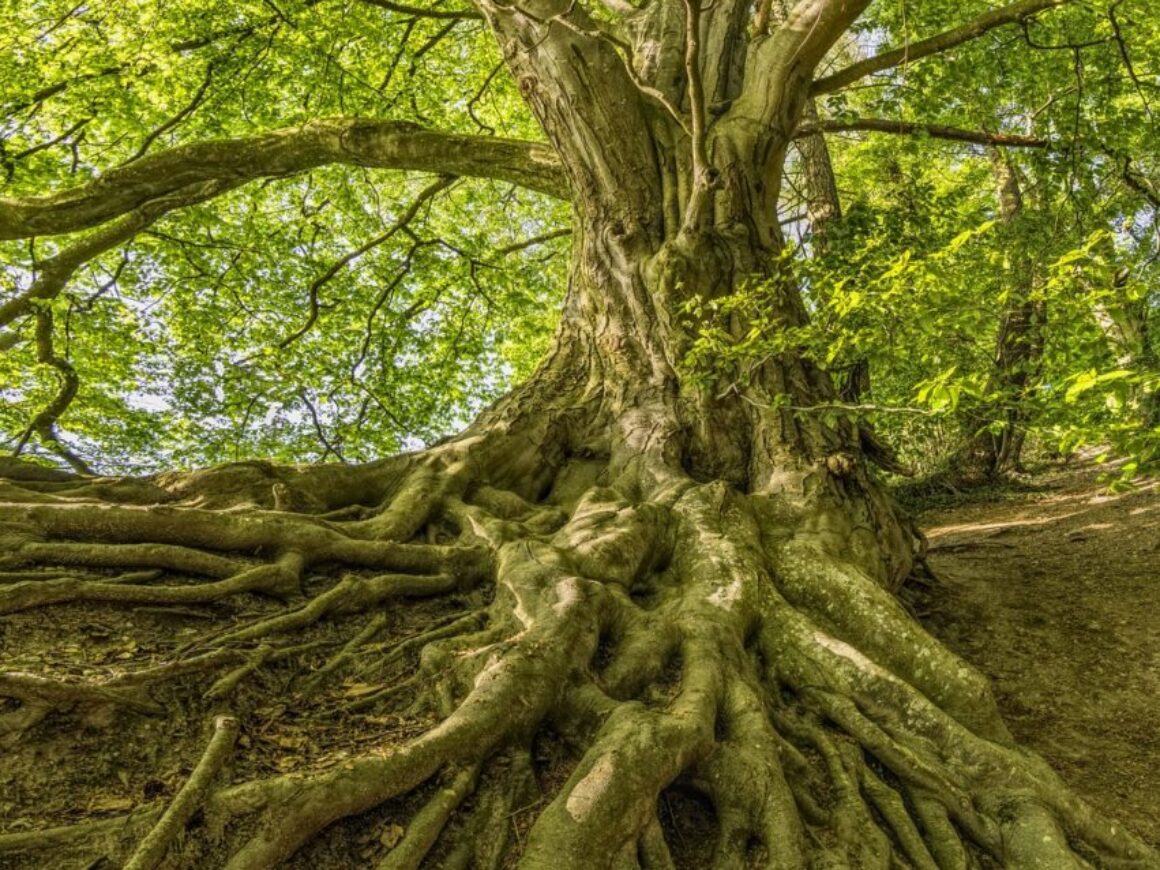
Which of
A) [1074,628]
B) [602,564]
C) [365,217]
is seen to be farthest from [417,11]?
[1074,628]

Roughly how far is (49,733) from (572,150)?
5378 mm

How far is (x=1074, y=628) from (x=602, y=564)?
429 cm

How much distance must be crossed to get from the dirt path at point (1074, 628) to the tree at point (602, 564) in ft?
2.69

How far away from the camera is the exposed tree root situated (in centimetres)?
214

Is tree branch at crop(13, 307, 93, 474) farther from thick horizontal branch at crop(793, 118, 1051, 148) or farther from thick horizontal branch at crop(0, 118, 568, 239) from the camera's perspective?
thick horizontal branch at crop(793, 118, 1051, 148)

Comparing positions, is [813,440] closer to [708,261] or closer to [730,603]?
[708,261]

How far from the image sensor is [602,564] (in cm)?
378

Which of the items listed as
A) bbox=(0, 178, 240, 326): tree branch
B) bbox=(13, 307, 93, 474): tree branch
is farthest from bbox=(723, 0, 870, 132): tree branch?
bbox=(13, 307, 93, 474): tree branch

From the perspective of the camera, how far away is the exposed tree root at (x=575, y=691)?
7.02 ft

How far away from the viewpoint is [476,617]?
3.51 metres

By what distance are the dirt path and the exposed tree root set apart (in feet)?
3.38

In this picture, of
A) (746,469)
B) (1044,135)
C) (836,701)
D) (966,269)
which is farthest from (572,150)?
(1044,135)

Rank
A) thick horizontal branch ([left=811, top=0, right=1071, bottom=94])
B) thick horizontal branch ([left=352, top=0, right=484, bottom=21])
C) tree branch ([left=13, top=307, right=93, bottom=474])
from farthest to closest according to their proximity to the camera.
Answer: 1. thick horizontal branch ([left=352, top=0, right=484, bottom=21])
2. tree branch ([left=13, top=307, right=93, bottom=474])
3. thick horizontal branch ([left=811, top=0, right=1071, bottom=94])

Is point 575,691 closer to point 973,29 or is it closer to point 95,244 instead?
point 973,29
